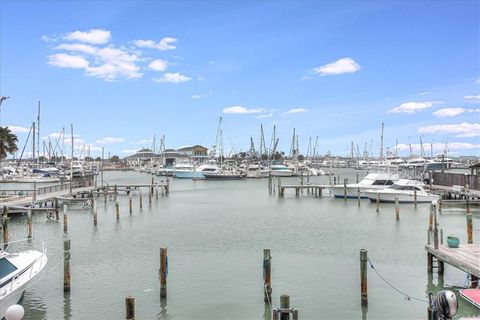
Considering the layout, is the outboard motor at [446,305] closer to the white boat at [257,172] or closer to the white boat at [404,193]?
the white boat at [404,193]

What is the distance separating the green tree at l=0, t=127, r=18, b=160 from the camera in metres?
89.9

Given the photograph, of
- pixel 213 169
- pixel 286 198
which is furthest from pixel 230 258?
pixel 213 169

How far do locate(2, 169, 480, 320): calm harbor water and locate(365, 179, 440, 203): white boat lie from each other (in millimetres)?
5730

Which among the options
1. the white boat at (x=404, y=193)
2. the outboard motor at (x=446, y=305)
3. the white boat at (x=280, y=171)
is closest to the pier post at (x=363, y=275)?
the outboard motor at (x=446, y=305)

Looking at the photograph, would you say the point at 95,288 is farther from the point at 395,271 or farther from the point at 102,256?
the point at 395,271

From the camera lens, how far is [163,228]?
41406 mm

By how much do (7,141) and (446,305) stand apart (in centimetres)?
9455

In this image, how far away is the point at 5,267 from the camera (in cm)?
1856

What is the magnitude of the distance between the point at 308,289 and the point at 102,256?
14.0m

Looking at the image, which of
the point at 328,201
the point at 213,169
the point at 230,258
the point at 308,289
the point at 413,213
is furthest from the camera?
the point at 213,169

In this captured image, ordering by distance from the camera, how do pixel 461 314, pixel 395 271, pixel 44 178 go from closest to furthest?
pixel 461 314 < pixel 395 271 < pixel 44 178

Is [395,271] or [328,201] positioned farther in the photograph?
[328,201]

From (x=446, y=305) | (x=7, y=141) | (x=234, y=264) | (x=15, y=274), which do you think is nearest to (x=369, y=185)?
(x=234, y=264)

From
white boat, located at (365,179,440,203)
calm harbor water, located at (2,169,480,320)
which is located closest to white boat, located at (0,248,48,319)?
calm harbor water, located at (2,169,480,320)
